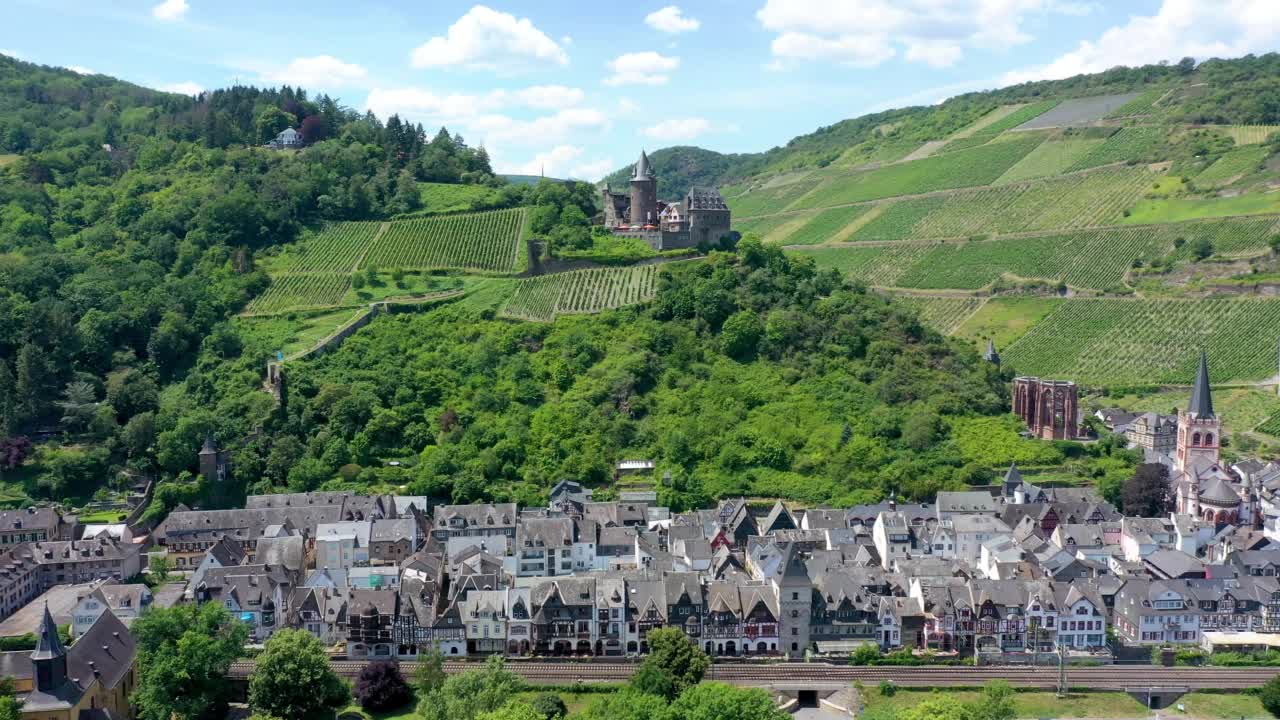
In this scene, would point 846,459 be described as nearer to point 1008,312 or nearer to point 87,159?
point 1008,312

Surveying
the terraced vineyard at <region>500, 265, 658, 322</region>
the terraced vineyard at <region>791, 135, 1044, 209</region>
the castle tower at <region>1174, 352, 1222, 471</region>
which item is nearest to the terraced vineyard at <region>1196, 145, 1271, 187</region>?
the terraced vineyard at <region>791, 135, 1044, 209</region>

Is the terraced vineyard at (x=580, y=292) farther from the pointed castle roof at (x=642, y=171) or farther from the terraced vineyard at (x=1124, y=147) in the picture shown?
the terraced vineyard at (x=1124, y=147)

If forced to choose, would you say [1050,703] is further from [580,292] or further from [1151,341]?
[1151,341]

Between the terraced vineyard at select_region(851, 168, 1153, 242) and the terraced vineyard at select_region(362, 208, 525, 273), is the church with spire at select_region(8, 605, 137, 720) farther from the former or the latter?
the terraced vineyard at select_region(851, 168, 1153, 242)

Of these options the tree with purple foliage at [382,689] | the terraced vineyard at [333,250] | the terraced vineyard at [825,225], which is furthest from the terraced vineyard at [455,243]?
the terraced vineyard at [825,225]

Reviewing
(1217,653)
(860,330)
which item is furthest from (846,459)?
(1217,653)
